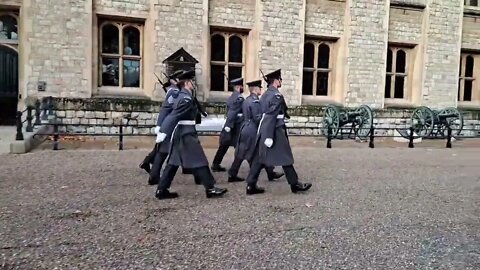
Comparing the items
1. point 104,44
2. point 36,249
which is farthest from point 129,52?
point 36,249

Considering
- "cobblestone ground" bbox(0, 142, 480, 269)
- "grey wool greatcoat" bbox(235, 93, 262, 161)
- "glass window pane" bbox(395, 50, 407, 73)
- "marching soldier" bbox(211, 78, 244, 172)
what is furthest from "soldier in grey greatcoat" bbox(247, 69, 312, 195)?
"glass window pane" bbox(395, 50, 407, 73)

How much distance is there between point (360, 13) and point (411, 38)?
2.37 meters

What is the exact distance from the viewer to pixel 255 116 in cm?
719

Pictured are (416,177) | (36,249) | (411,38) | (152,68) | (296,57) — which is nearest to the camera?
(36,249)

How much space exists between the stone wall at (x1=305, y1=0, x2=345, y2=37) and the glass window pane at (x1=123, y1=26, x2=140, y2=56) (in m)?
5.60

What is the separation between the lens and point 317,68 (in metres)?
15.9

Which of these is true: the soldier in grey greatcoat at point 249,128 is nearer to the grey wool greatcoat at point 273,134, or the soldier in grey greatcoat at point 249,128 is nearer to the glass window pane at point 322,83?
the grey wool greatcoat at point 273,134

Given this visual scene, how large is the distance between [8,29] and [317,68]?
9886 millimetres

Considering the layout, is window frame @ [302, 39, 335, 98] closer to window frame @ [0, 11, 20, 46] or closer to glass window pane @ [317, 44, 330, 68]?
glass window pane @ [317, 44, 330, 68]

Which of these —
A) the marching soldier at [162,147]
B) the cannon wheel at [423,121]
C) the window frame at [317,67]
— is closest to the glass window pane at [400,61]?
the cannon wheel at [423,121]

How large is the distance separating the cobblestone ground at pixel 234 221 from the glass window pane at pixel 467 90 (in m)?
10.8

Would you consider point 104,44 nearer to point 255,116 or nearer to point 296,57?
point 296,57

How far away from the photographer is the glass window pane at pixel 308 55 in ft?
51.6

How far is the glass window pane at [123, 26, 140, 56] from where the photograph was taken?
45.3 feet
